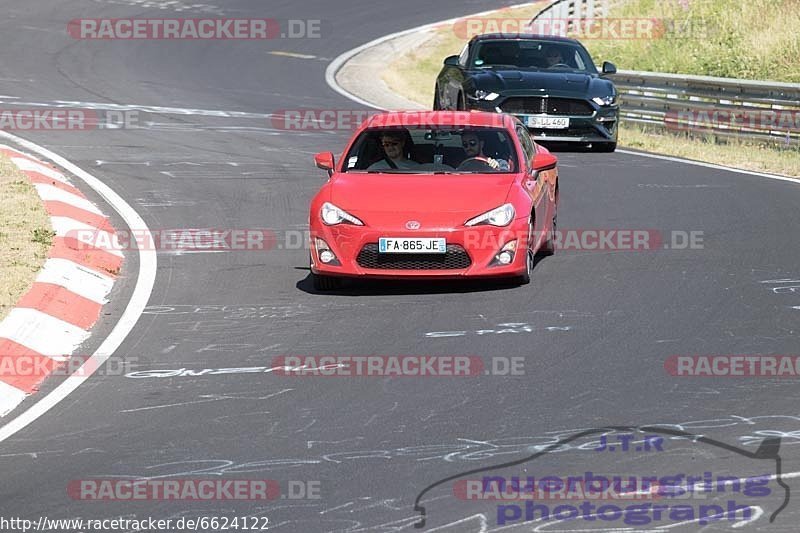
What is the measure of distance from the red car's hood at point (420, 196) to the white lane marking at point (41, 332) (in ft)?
8.02

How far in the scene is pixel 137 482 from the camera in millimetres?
6656

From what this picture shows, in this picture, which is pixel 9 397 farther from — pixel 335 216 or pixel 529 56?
pixel 529 56

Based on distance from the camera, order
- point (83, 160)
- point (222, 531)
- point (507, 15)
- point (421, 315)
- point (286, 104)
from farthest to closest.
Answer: point (507, 15), point (286, 104), point (83, 160), point (421, 315), point (222, 531)

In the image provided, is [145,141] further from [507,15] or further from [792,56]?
[507,15]

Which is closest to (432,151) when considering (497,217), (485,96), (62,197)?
(497,217)

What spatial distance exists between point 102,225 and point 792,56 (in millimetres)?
18005

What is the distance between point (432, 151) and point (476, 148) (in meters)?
0.37

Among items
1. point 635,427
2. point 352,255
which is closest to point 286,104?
point 352,255

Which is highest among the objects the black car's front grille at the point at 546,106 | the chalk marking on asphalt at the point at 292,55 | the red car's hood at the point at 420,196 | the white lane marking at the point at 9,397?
the chalk marking on asphalt at the point at 292,55

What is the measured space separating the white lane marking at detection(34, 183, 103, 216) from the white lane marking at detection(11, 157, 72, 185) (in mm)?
817

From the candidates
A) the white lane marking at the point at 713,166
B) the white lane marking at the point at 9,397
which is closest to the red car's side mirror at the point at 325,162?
the white lane marking at the point at 9,397

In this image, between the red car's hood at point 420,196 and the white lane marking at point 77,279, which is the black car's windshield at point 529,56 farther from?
the white lane marking at point 77,279

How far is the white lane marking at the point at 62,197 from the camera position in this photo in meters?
14.6

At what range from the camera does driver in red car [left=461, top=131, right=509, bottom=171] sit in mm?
12344
